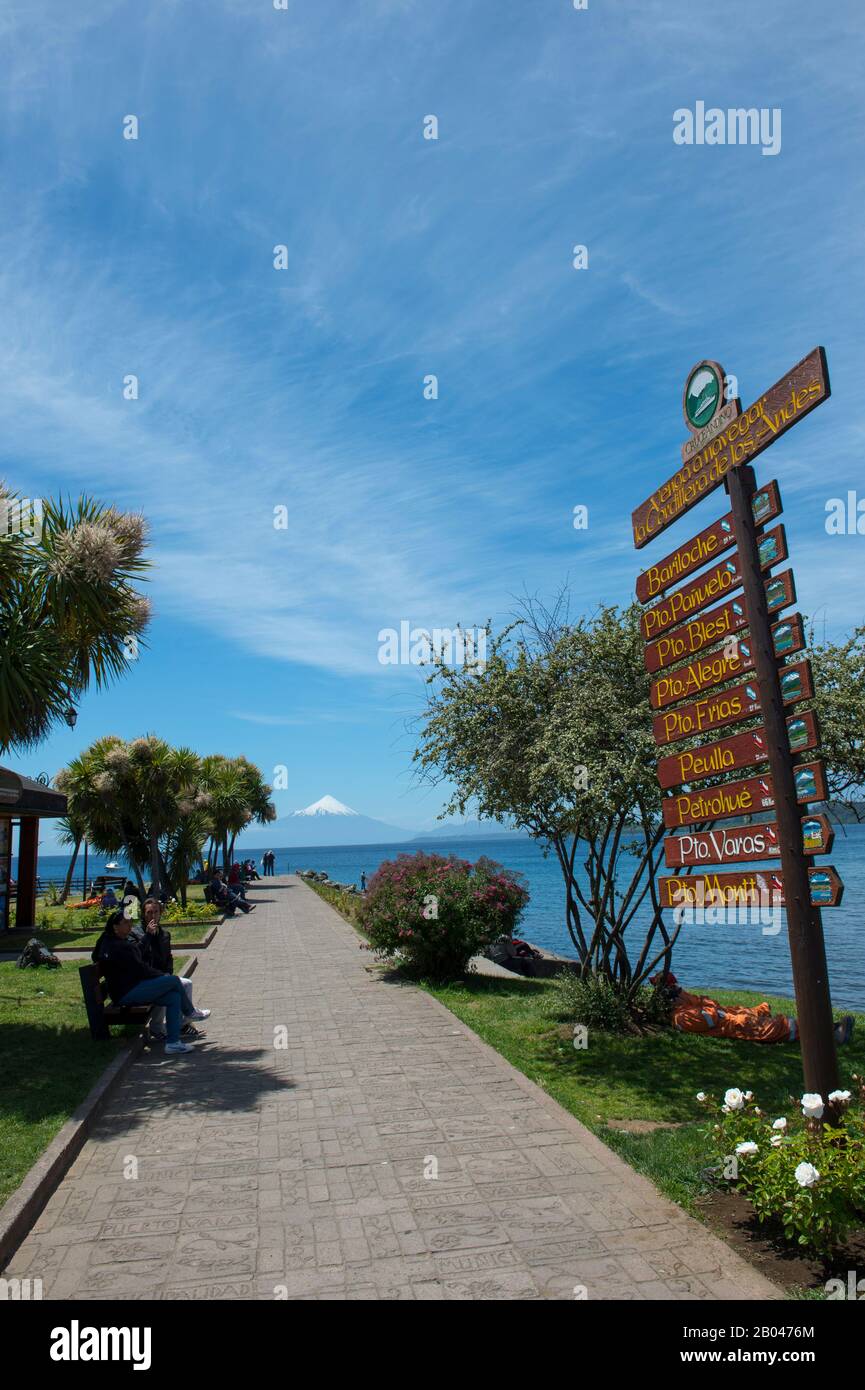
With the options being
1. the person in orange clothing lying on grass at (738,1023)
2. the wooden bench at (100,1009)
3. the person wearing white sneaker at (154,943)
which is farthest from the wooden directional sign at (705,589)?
the person wearing white sneaker at (154,943)

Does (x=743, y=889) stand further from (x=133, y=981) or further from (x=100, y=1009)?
(x=100, y=1009)

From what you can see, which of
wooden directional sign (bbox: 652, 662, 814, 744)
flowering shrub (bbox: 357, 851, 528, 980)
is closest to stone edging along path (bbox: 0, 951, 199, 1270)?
wooden directional sign (bbox: 652, 662, 814, 744)

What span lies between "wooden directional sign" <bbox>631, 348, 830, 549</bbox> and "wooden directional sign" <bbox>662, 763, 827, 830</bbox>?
1.97 metres

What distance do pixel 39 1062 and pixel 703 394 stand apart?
7.80 metres

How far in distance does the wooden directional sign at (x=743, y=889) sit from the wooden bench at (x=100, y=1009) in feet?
18.6

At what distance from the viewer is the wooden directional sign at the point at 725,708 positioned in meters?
5.12

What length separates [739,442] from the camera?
5.58 meters

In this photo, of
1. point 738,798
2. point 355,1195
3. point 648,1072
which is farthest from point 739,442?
point 648,1072

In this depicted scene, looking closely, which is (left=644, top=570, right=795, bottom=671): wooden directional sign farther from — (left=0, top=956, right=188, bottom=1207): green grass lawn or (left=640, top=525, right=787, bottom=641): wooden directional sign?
(left=0, top=956, right=188, bottom=1207): green grass lawn

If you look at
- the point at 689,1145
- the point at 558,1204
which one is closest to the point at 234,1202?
the point at 558,1204

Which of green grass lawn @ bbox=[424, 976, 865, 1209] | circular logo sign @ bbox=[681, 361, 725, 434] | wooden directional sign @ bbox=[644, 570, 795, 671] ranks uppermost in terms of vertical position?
circular logo sign @ bbox=[681, 361, 725, 434]

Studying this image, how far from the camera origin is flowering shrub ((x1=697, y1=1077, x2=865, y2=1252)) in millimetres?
4137

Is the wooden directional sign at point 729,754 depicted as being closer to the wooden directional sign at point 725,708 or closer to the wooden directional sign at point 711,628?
the wooden directional sign at point 725,708
